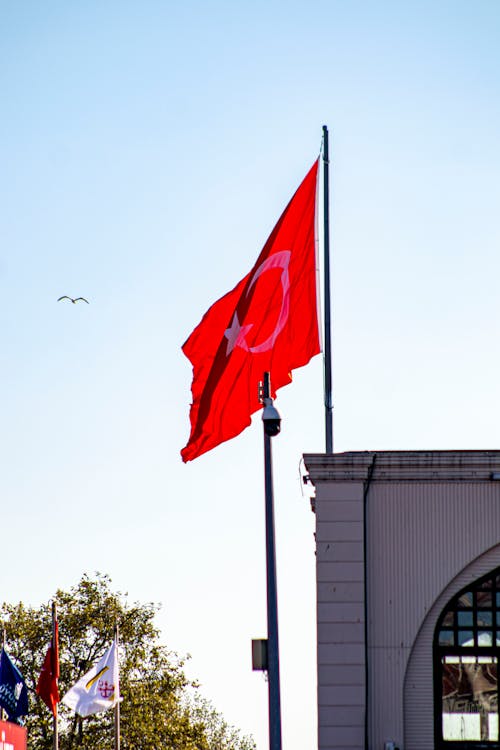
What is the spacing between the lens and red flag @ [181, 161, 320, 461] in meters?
22.8

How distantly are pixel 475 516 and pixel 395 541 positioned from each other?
1382 mm

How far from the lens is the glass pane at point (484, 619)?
2386cm

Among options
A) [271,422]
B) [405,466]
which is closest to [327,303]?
[405,466]

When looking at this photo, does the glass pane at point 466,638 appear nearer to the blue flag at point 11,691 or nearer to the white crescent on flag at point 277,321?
the white crescent on flag at point 277,321

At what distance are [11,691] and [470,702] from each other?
25.4 meters

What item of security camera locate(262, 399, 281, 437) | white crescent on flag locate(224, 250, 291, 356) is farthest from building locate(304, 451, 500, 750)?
security camera locate(262, 399, 281, 437)

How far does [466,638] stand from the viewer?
23.9 metres

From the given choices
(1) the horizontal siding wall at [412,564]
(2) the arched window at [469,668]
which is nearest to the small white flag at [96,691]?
(1) the horizontal siding wall at [412,564]

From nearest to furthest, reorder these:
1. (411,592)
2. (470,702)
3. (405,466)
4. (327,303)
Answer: (470,702), (411,592), (405,466), (327,303)

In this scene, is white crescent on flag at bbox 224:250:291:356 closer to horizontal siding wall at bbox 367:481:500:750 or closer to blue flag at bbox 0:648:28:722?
horizontal siding wall at bbox 367:481:500:750

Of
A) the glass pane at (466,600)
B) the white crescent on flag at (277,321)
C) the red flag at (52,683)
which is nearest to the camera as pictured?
the white crescent on flag at (277,321)

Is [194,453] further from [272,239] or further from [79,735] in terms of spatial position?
[79,735]

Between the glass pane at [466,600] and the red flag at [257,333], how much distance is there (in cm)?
478

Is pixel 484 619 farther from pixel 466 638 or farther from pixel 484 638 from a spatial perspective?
pixel 466 638
